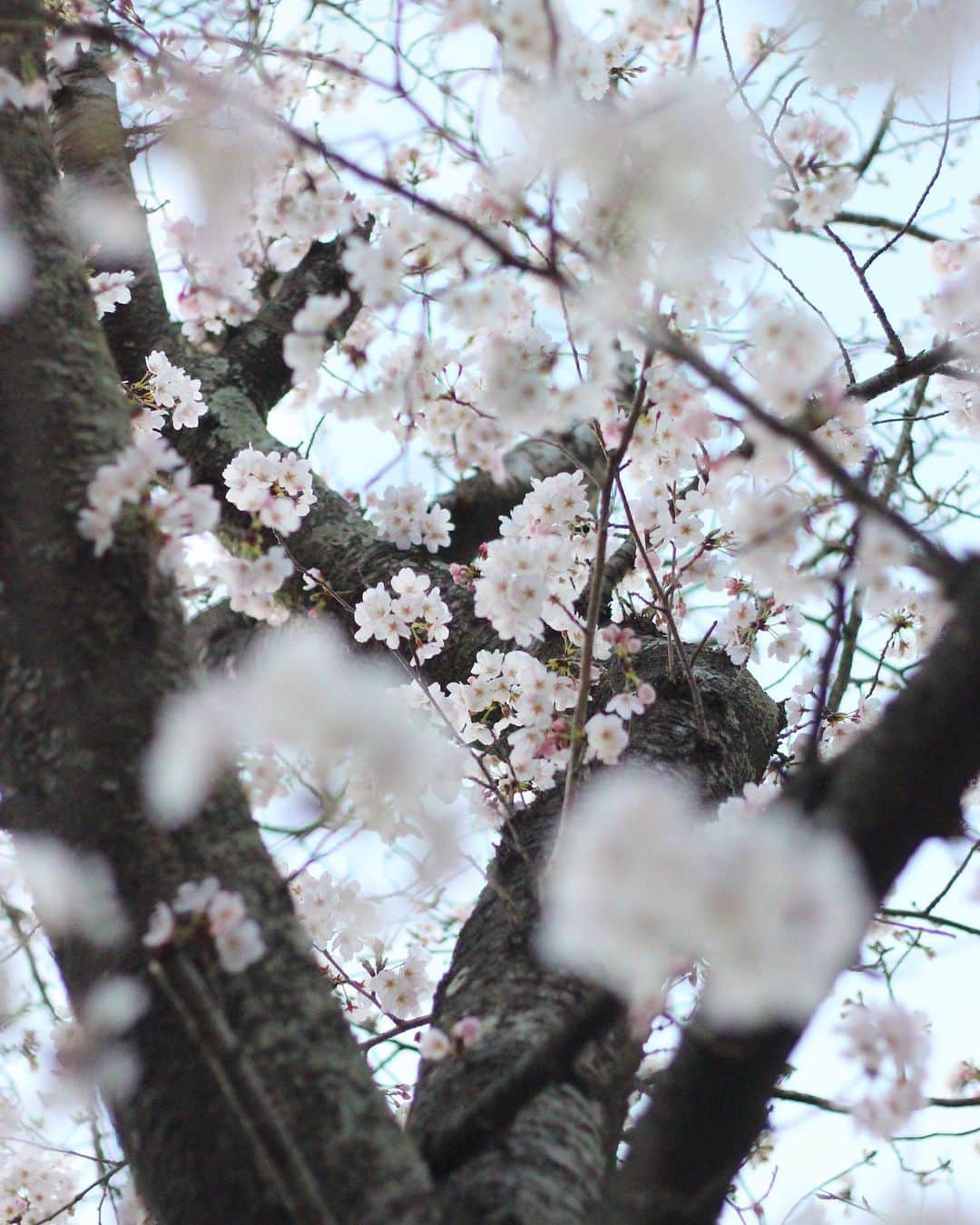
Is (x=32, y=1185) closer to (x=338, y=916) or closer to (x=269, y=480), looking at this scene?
(x=338, y=916)

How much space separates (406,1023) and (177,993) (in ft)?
3.04

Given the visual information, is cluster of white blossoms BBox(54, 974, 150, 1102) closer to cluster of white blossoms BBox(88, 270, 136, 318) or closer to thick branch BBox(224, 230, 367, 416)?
cluster of white blossoms BBox(88, 270, 136, 318)

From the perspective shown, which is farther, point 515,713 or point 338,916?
point 338,916

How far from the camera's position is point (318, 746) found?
1.42m

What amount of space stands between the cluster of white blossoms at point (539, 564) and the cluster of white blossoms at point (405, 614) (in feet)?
0.38

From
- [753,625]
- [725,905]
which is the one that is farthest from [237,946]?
[753,625]

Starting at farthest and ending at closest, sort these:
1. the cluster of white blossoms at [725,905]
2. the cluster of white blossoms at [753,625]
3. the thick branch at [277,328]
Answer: the thick branch at [277,328], the cluster of white blossoms at [753,625], the cluster of white blossoms at [725,905]

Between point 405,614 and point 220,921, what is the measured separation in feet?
4.25

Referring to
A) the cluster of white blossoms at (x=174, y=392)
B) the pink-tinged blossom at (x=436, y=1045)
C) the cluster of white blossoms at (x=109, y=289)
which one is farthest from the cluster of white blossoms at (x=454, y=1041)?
the cluster of white blossoms at (x=109, y=289)

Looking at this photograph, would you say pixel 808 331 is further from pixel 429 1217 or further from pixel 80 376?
pixel 429 1217

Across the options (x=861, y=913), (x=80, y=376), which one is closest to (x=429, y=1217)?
(x=861, y=913)

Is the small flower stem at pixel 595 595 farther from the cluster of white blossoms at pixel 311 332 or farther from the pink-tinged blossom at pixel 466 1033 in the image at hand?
the cluster of white blossoms at pixel 311 332

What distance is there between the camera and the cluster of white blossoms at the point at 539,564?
1.92m

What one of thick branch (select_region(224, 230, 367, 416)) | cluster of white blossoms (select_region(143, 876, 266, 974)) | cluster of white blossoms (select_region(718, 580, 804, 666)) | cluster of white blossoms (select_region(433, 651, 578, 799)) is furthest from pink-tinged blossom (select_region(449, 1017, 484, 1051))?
thick branch (select_region(224, 230, 367, 416))
